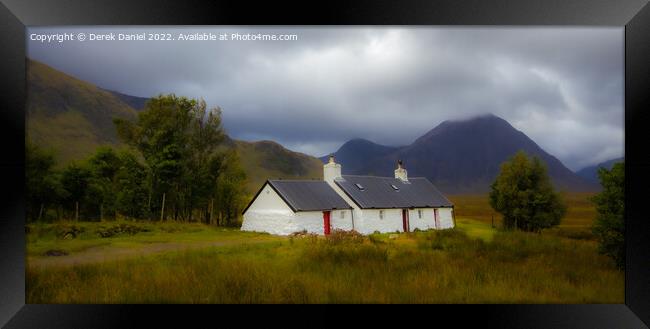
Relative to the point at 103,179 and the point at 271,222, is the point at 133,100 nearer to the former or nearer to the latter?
the point at 103,179

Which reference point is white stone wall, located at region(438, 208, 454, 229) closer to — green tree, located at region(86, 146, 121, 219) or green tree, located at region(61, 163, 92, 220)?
green tree, located at region(86, 146, 121, 219)

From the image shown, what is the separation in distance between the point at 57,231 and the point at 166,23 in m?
3.71

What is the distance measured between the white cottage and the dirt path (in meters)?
2.65

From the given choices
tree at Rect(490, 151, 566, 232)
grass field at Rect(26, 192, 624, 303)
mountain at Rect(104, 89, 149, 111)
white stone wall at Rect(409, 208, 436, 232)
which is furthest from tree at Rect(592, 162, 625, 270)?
mountain at Rect(104, 89, 149, 111)

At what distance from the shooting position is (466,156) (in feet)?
25.5

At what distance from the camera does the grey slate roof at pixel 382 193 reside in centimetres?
1033

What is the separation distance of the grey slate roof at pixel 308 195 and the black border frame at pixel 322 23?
16.0 feet

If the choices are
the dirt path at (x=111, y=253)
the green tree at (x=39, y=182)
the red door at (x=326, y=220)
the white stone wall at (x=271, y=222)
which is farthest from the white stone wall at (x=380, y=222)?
the green tree at (x=39, y=182)

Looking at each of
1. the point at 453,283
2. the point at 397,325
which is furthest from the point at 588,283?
the point at 397,325

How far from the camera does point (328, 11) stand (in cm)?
593

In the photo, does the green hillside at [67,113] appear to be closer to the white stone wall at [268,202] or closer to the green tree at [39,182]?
the green tree at [39,182]

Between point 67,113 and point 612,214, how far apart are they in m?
8.91

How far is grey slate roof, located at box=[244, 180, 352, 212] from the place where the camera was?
10.8 meters

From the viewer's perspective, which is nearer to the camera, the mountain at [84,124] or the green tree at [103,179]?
the mountain at [84,124]
